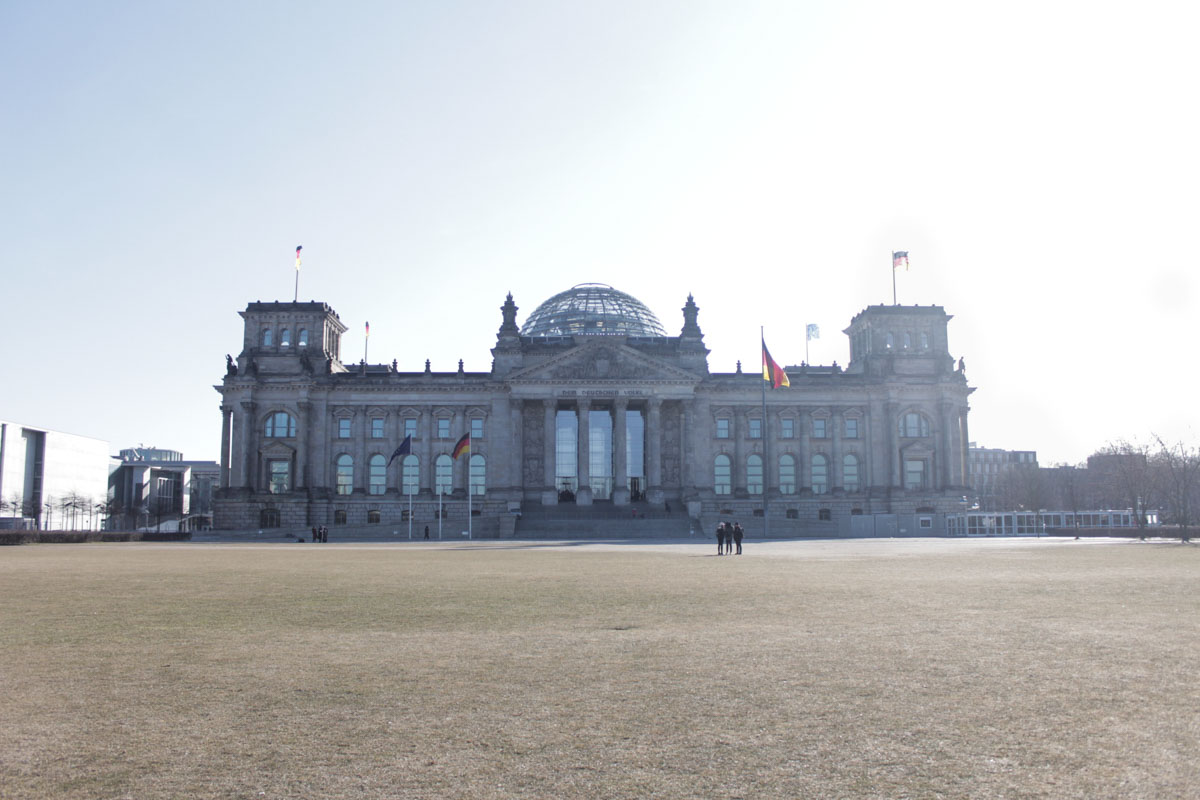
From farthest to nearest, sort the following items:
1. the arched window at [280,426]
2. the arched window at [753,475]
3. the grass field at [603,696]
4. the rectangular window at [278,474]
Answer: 1. the arched window at [753,475]
2. the arched window at [280,426]
3. the rectangular window at [278,474]
4. the grass field at [603,696]

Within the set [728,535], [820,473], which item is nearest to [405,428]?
[820,473]

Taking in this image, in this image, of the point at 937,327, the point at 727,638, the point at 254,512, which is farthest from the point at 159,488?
the point at 727,638

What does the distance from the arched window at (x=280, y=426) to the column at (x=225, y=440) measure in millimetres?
Result: 3746

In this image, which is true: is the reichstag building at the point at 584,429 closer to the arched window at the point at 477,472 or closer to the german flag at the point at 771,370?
the arched window at the point at 477,472

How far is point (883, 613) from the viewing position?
18.4 meters

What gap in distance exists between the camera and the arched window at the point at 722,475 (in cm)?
10250

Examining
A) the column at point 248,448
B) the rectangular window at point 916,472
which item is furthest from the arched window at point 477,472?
the rectangular window at point 916,472

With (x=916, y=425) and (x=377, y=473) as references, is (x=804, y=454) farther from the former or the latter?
(x=377, y=473)

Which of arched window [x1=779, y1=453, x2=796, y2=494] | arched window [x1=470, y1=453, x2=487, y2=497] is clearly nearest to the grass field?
arched window [x1=470, y1=453, x2=487, y2=497]

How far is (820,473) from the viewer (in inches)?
4082

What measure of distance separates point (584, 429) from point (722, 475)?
15617 millimetres

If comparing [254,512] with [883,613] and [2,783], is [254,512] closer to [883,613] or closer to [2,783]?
[883,613]

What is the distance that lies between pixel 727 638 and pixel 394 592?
10.8 meters

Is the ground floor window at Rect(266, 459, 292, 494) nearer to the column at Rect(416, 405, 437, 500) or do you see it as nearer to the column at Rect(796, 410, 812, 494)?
the column at Rect(416, 405, 437, 500)
